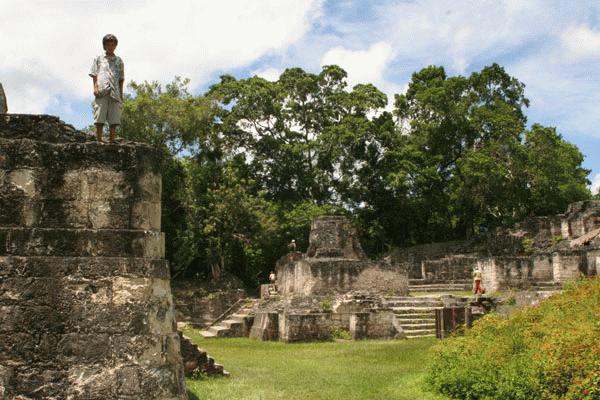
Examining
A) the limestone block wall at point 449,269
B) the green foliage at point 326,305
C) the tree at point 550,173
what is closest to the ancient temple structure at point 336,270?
the green foliage at point 326,305

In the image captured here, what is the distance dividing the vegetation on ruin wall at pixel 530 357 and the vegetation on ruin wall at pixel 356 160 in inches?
807

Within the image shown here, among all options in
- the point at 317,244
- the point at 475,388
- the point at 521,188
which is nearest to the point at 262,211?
the point at 317,244

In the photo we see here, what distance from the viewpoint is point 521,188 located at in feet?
108

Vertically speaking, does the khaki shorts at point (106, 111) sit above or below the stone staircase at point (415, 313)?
above

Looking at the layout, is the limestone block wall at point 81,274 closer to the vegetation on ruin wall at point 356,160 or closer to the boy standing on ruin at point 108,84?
the boy standing on ruin at point 108,84

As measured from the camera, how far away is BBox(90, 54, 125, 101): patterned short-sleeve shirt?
600cm

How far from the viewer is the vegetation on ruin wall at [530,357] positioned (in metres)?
6.55

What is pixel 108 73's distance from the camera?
19.7 ft

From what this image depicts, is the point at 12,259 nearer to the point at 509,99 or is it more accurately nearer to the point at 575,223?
the point at 575,223

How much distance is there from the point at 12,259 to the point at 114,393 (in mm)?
1273

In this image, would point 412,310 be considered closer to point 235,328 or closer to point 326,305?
point 326,305

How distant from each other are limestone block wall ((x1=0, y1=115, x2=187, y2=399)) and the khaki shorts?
0.62m

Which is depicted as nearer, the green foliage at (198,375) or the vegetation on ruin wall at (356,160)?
the green foliage at (198,375)

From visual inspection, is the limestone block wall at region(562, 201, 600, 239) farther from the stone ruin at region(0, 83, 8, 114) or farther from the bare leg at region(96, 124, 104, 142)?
the stone ruin at region(0, 83, 8, 114)
